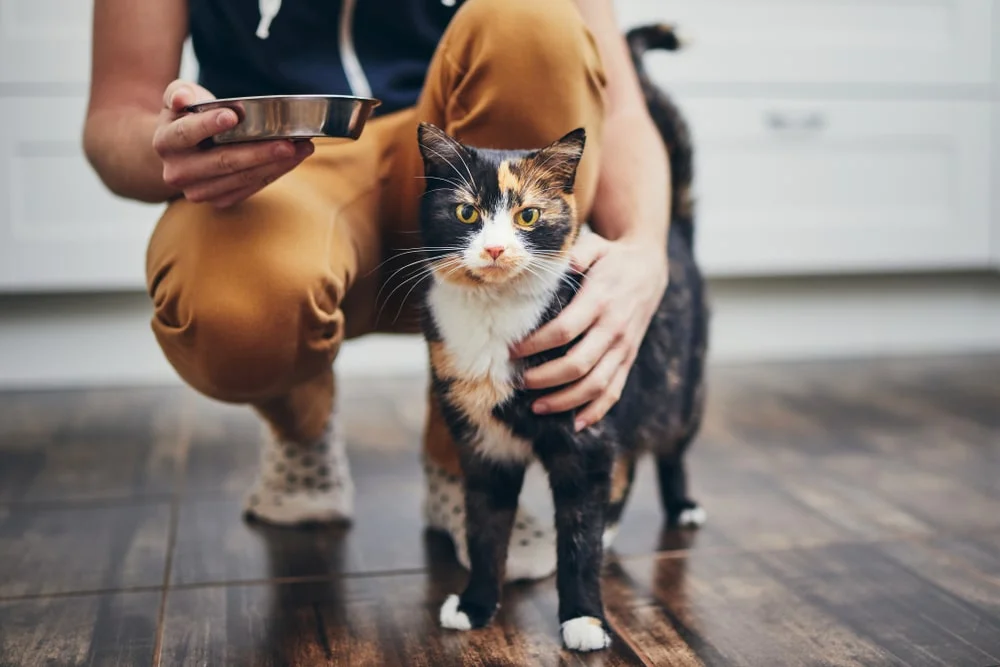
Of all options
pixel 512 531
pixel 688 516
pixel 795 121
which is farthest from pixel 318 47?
pixel 795 121

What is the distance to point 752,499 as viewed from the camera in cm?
157

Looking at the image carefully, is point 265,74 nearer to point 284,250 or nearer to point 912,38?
point 284,250

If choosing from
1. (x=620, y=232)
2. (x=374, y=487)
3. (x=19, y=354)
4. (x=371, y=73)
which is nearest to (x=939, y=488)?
(x=620, y=232)

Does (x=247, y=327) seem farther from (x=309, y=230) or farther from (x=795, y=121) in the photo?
(x=795, y=121)

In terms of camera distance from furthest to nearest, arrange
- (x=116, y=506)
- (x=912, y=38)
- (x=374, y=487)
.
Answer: (x=912, y=38), (x=374, y=487), (x=116, y=506)

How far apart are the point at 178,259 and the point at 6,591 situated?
424 mm

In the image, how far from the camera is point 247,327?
113cm

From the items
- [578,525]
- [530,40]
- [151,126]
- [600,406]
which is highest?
[530,40]

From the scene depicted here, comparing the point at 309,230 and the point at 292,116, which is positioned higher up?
the point at 292,116

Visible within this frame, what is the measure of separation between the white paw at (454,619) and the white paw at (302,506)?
0.38 m

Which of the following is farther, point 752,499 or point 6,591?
point 752,499

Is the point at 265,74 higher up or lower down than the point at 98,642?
higher up

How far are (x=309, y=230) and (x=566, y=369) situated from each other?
0.33m

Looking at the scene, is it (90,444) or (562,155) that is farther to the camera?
(90,444)
